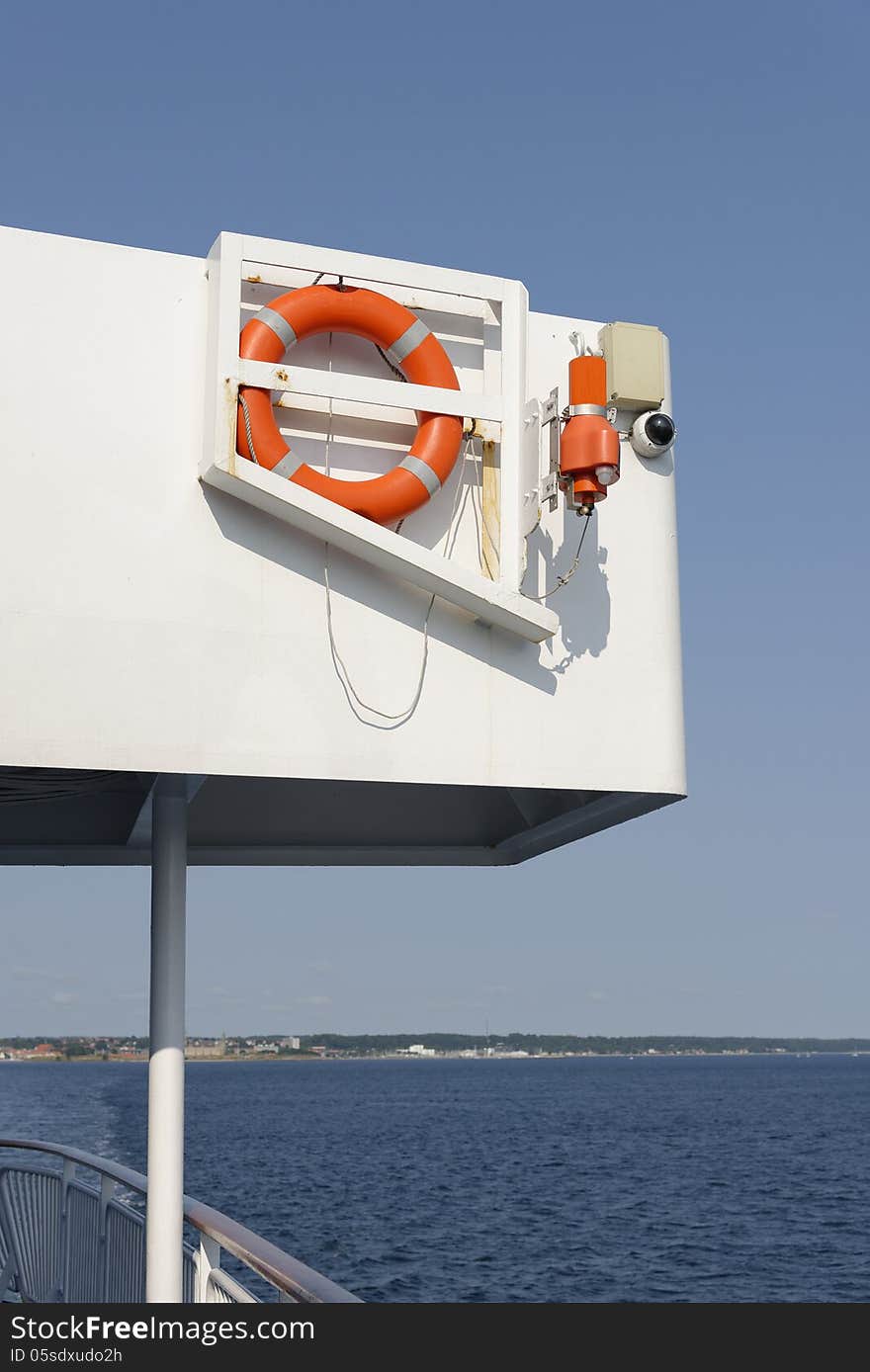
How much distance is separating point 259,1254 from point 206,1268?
419 millimetres

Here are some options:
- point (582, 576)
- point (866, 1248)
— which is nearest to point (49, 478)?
point (582, 576)

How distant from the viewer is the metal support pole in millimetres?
3598

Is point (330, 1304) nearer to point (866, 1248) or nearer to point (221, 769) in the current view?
point (221, 769)

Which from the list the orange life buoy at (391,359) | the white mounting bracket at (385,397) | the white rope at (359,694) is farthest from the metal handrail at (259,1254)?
the orange life buoy at (391,359)

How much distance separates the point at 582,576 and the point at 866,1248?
72.1ft

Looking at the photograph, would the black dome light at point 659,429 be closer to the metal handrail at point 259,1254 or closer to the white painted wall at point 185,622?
the white painted wall at point 185,622

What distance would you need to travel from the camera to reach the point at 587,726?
3.85m

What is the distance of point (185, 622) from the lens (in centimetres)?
352

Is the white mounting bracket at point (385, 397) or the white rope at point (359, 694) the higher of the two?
the white mounting bracket at point (385, 397)

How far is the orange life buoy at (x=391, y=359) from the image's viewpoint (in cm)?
363

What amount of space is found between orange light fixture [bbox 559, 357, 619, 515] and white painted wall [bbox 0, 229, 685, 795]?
272mm

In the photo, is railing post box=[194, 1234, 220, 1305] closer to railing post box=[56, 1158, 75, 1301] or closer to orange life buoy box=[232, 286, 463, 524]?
railing post box=[56, 1158, 75, 1301]

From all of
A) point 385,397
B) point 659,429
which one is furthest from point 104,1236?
point 659,429

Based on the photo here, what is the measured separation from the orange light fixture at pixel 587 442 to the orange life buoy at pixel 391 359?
1.01ft
